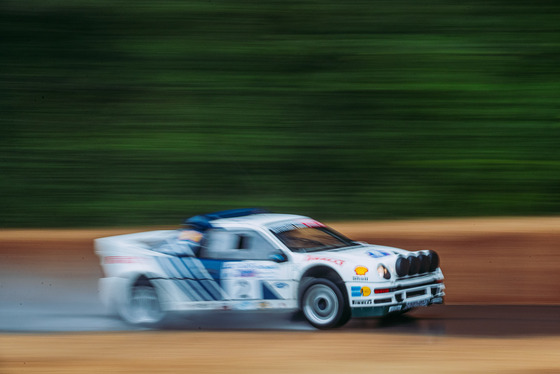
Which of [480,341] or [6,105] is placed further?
[6,105]

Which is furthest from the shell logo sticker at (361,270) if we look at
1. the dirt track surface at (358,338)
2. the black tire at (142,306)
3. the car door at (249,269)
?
the black tire at (142,306)

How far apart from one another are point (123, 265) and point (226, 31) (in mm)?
7269

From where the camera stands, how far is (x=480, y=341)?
26.4ft

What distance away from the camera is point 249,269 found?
9242mm

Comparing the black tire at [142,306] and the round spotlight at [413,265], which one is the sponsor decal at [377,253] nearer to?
the round spotlight at [413,265]

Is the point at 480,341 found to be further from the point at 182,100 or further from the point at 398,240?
the point at 182,100

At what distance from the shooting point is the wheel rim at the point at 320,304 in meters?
8.85

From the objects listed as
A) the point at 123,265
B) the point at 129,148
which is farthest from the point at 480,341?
the point at 129,148

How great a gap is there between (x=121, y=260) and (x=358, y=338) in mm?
3163

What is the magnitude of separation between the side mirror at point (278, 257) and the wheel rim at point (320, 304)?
0.45 meters

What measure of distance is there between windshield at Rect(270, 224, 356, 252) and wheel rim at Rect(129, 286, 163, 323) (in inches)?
62.9

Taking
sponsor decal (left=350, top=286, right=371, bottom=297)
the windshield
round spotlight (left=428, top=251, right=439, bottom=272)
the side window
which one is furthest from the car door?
round spotlight (left=428, top=251, right=439, bottom=272)

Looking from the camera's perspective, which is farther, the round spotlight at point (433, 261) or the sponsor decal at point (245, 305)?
the round spotlight at point (433, 261)

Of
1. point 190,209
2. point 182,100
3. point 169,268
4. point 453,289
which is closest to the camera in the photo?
point 169,268
